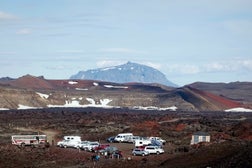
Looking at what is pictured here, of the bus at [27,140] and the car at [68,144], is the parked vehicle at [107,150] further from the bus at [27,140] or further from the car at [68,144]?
the bus at [27,140]

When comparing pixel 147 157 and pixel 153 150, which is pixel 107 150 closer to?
pixel 153 150

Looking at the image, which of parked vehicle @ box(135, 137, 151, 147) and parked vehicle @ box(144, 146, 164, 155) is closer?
parked vehicle @ box(144, 146, 164, 155)

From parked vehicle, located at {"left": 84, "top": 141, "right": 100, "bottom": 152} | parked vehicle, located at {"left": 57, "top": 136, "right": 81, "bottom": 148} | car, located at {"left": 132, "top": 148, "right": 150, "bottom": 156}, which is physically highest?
parked vehicle, located at {"left": 57, "top": 136, "right": 81, "bottom": 148}

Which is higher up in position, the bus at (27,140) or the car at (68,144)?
the bus at (27,140)

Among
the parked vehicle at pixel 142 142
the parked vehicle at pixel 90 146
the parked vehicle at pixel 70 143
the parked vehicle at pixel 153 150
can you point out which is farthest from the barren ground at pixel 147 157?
the parked vehicle at pixel 70 143

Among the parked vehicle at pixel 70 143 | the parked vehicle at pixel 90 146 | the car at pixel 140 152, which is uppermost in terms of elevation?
the parked vehicle at pixel 70 143

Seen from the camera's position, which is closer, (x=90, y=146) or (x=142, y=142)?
(x=90, y=146)

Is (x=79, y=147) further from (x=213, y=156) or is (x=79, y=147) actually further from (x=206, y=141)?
(x=213, y=156)

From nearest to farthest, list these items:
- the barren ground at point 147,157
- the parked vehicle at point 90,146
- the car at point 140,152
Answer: the barren ground at point 147,157 → the car at point 140,152 → the parked vehicle at point 90,146

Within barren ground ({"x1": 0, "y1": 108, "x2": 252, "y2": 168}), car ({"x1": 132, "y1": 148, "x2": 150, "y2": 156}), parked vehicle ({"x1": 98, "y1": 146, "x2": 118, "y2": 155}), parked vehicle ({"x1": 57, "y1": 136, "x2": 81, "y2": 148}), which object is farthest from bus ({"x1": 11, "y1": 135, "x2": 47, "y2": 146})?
car ({"x1": 132, "y1": 148, "x2": 150, "y2": 156})

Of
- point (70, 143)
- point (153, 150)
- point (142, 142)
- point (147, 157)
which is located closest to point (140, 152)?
point (153, 150)

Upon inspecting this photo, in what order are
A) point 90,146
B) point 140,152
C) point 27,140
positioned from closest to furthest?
1. point 140,152
2. point 90,146
3. point 27,140

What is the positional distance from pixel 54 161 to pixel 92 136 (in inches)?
1166

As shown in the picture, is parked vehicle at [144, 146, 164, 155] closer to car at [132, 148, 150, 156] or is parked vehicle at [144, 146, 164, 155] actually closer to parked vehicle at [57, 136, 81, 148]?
car at [132, 148, 150, 156]
